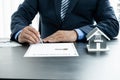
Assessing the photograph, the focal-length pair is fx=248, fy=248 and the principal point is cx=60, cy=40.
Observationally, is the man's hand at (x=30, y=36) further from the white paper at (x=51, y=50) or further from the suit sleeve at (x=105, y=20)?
the suit sleeve at (x=105, y=20)

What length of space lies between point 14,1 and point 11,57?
1.56 metres

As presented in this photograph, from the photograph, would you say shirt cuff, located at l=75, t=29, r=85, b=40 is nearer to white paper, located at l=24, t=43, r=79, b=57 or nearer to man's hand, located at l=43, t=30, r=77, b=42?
man's hand, located at l=43, t=30, r=77, b=42

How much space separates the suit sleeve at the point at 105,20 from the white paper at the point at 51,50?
0.85 feet

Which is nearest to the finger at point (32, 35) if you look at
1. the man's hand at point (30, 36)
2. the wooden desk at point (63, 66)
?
the man's hand at point (30, 36)

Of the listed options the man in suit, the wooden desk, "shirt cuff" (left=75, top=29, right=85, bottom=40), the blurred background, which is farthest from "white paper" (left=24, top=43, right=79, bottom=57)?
the blurred background

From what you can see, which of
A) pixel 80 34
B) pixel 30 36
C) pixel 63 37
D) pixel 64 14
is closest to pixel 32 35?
pixel 30 36

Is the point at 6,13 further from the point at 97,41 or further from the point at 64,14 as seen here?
the point at 97,41

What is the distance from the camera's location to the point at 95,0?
5.37ft

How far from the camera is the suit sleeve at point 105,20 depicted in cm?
140

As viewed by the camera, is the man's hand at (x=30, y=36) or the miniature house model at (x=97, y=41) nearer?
the miniature house model at (x=97, y=41)

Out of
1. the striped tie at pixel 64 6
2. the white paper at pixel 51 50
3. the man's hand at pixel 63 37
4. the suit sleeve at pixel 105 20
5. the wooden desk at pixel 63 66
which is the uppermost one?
A: the striped tie at pixel 64 6

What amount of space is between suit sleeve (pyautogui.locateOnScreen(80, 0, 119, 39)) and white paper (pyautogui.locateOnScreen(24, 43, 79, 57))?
0.85ft

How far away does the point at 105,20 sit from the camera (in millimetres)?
1537

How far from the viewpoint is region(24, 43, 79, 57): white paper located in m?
1.03
